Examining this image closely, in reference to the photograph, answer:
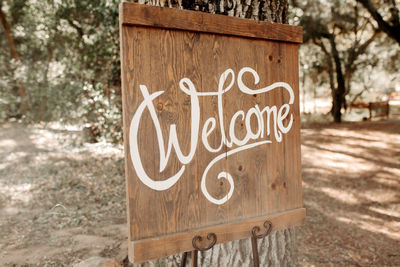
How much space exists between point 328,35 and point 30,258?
44.0 feet

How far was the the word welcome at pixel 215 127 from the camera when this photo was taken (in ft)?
4.35

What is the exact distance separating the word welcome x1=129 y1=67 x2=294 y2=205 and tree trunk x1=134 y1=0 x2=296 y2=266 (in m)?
0.42

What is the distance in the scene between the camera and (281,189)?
5.54 ft

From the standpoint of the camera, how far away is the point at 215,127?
58.7 inches

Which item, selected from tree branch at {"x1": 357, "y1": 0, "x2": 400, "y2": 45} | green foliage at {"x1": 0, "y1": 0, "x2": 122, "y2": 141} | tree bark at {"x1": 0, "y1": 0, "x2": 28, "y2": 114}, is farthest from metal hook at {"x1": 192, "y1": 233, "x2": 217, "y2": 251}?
tree bark at {"x1": 0, "y1": 0, "x2": 28, "y2": 114}

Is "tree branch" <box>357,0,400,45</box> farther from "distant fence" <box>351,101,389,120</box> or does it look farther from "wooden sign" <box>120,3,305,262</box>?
"wooden sign" <box>120,3,305,262</box>

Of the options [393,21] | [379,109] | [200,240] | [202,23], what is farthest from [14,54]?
[379,109]

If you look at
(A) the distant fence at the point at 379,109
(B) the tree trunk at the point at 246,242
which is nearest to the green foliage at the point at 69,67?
(B) the tree trunk at the point at 246,242

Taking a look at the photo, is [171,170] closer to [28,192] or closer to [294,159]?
[294,159]

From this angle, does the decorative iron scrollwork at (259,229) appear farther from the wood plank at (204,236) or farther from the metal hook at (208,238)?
the metal hook at (208,238)

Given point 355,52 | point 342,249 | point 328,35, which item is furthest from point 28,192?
point 355,52

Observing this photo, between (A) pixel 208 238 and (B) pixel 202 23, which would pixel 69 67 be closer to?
(B) pixel 202 23

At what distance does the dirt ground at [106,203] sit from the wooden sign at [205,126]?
198 centimetres

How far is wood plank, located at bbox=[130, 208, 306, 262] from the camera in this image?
1322 mm
